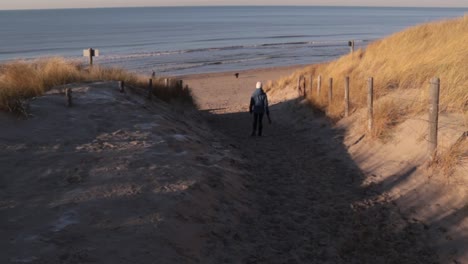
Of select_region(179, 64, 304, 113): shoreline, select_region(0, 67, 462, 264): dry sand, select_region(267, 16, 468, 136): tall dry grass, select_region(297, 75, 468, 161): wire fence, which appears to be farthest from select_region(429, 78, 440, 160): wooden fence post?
select_region(179, 64, 304, 113): shoreline

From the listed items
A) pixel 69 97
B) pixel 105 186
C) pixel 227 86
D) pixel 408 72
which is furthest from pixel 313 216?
pixel 227 86

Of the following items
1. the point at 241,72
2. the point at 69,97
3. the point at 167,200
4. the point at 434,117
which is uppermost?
the point at 241,72

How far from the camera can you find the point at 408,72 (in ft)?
42.2

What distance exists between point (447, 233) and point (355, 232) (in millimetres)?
1108

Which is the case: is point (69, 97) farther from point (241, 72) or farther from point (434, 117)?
point (241, 72)

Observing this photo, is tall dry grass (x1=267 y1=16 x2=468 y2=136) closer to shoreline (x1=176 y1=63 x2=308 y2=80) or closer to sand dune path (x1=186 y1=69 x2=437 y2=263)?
sand dune path (x1=186 y1=69 x2=437 y2=263)

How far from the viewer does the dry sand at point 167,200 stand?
17.8 feet

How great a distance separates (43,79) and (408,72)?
30.0ft

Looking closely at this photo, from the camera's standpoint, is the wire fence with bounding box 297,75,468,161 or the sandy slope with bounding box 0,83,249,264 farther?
the wire fence with bounding box 297,75,468,161

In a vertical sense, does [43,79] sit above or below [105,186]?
above

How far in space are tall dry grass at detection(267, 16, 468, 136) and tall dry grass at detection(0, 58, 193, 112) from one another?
492 cm

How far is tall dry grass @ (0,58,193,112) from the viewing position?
9688 millimetres

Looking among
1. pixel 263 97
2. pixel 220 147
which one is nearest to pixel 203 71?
pixel 263 97

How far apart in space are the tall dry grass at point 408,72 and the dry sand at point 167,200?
1.85 metres
